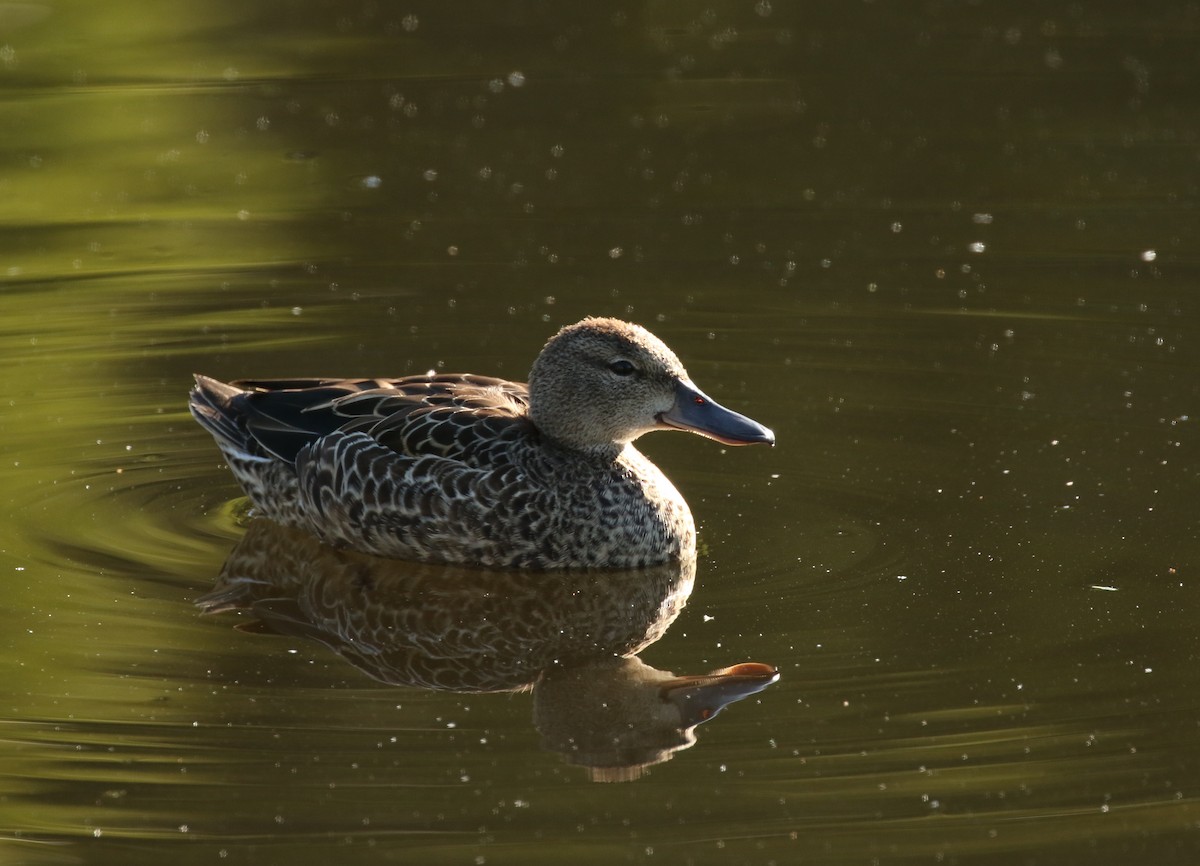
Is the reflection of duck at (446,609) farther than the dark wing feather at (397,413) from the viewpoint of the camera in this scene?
No

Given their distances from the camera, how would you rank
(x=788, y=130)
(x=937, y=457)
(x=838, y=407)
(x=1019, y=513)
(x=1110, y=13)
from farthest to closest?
1. (x=1110, y=13)
2. (x=788, y=130)
3. (x=838, y=407)
4. (x=937, y=457)
5. (x=1019, y=513)

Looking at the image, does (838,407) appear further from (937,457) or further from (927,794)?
(927,794)

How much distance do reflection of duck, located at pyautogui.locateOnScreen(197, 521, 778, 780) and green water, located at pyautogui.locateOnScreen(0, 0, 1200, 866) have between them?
129mm

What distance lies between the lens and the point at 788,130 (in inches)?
610

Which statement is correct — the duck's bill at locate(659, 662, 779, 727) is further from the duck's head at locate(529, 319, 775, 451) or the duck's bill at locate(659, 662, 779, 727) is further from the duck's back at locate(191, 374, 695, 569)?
the duck's head at locate(529, 319, 775, 451)

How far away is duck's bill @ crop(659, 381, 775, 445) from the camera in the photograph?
336 inches

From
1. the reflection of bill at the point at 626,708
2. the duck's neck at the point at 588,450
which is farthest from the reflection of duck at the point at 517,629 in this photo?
the duck's neck at the point at 588,450

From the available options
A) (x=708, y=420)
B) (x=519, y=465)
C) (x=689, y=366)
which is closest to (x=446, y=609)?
(x=519, y=465)

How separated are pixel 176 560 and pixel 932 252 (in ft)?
20.9

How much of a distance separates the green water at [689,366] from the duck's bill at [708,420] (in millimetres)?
537

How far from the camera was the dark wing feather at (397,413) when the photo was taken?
29.1ft

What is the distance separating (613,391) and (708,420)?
477 millimetres

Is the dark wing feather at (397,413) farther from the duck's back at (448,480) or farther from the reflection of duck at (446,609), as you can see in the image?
the reflection of duck at (446,609)

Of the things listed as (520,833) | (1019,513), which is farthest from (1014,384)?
(520,833)
